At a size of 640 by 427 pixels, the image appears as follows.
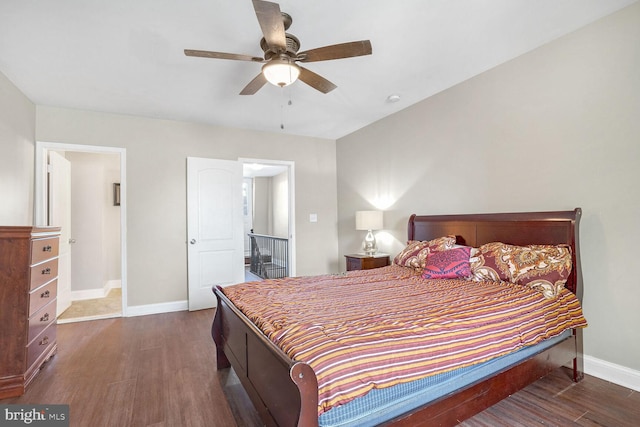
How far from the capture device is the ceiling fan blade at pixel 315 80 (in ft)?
7.50

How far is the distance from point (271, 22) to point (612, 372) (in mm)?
3296

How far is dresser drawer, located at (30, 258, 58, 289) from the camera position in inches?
94.0

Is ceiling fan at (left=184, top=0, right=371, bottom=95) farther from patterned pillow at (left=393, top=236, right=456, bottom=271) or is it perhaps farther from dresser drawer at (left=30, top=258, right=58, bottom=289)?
dresser drawer at (left=30, top=258, right=58, bottom=289)

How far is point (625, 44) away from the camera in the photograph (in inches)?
85.5

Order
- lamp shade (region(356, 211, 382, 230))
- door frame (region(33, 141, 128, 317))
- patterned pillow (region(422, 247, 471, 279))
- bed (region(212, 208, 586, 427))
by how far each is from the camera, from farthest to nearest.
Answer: lamp shade (region(356, 211, 382, 230)), door frame (region(33, 141, 128, 317)), patterned pillow (region(422, 247, 471, 279)), bed (region(212, 208, 586, 427))

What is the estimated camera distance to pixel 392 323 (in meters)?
1.54

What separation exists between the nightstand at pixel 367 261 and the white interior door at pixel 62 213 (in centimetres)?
382

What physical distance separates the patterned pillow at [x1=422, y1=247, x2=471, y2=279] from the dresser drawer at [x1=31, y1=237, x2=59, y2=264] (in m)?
3.16

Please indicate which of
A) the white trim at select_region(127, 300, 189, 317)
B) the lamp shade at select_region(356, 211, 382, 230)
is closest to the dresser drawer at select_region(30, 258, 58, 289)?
the white trim at select_region(127, 300, 189, 317)

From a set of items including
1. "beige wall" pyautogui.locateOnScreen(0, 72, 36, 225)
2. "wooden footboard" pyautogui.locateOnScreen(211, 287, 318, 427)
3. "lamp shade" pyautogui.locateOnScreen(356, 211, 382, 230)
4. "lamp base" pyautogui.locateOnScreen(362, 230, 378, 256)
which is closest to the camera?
"wooden footboard" pyautogui.locateOnScreen(211, 287, 318, 427)

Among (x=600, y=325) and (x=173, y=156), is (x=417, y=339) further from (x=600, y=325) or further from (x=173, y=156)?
(x=173, y=156)

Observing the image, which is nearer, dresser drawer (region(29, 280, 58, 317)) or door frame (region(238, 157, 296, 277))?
dresser drawer (region(29, 280, 58, 317))

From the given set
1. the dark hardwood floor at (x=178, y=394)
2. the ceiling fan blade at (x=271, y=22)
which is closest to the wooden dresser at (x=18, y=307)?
the dark hardwood floor at (x=178, y=394)

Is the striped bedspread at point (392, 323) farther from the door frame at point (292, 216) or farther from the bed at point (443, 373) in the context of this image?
the door frame at point (292, 216)
